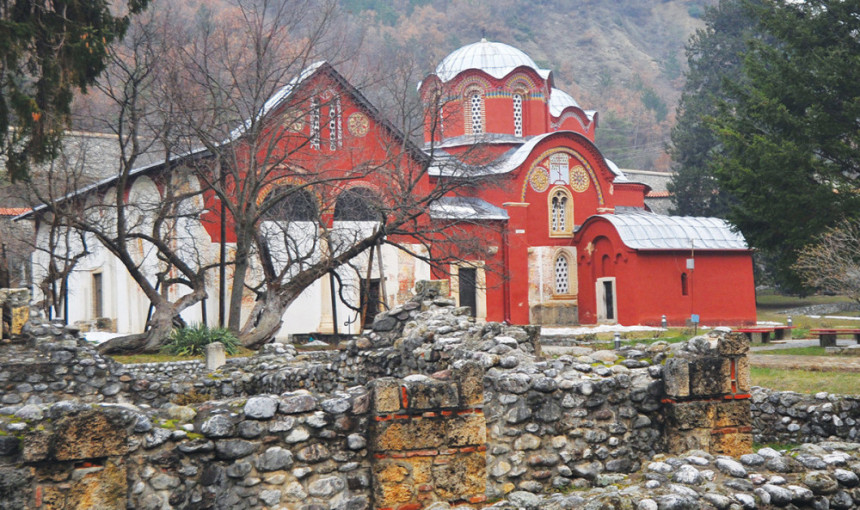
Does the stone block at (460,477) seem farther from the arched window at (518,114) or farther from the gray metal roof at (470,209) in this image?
the arched window at (518,114)

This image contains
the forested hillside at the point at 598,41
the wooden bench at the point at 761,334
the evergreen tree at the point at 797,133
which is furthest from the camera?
the forested hillside at the point at 598,41

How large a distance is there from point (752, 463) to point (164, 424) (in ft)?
10.1

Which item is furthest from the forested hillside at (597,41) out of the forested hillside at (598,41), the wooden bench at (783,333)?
the wooden bench at (783,333)

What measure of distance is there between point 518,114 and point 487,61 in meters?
2.28

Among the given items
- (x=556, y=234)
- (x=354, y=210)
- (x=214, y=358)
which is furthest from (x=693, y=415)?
(x=556, y=234)

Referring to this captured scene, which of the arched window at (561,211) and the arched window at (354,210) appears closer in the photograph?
the arched window at (354,210)

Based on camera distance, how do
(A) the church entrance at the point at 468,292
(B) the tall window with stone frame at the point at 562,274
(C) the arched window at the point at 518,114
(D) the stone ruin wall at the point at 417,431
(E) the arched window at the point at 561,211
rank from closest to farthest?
(D) the stone ruin wall at the point at 417,431, (A) the church entrance at the point at 468,292, (B) the tall window with stone frame at the point at 562,274, (E) the arched window at the point at 561,211, (C) the arched window at the point at 518,114

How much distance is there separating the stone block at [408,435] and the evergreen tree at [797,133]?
1534cm

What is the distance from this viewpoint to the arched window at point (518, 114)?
105 feet

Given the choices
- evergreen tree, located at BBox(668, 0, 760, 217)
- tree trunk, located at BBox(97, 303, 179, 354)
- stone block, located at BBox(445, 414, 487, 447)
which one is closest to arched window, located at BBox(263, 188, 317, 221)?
tree trunk, located at BBox(97, 303, 179, 354)

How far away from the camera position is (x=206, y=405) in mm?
4711

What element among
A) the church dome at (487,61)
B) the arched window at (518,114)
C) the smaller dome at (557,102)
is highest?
the church dome at (487,61)

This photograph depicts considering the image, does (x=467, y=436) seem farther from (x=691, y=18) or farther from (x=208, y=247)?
(x=691, y=18)

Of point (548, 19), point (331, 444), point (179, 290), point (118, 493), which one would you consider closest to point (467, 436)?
point (331, 444)
